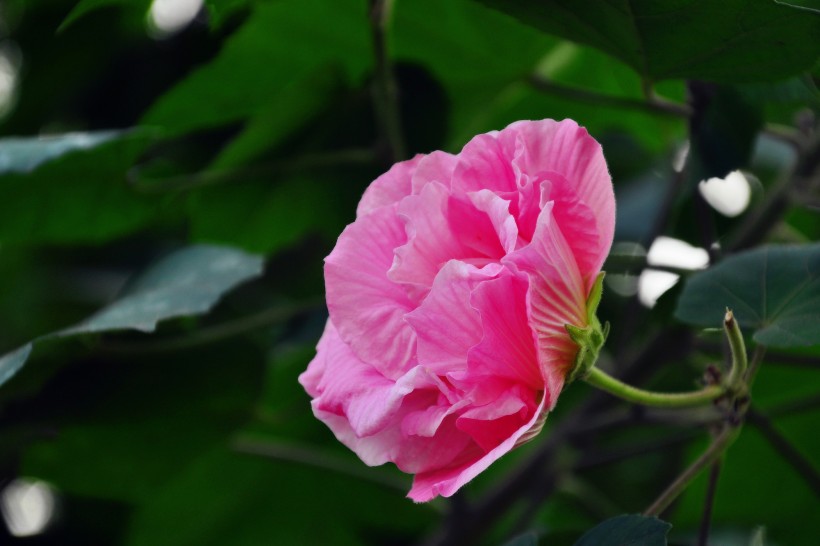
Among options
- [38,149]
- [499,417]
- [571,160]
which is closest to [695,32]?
[571,160]

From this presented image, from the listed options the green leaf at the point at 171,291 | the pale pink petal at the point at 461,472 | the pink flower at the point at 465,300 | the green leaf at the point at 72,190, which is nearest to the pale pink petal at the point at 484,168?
the pink flower at the point at 465,300

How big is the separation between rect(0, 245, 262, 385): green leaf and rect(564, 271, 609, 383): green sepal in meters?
0.24

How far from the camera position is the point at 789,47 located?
51cm

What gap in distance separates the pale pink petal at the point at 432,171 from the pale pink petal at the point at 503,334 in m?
0.08

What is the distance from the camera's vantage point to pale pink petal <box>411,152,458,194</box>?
46 centimetres

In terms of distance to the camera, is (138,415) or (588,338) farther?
(138,415)

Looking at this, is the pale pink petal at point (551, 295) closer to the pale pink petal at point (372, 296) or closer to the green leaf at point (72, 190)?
the pale pink petal at point (372, 296)

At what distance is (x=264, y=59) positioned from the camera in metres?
0.91

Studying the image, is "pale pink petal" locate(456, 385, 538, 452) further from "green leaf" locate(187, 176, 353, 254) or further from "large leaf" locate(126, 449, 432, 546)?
"large leaf" locate(126, 449, 432, 546)

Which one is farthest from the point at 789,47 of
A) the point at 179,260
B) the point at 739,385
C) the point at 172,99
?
the point at 172,99

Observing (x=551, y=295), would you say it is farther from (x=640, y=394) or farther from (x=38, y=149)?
(x=38, y=149)

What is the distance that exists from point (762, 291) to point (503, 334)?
0.65ft

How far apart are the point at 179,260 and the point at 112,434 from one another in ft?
0.62

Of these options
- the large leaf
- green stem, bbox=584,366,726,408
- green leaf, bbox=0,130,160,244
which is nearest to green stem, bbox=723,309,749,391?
green stem, bbox=584,366,726,408
